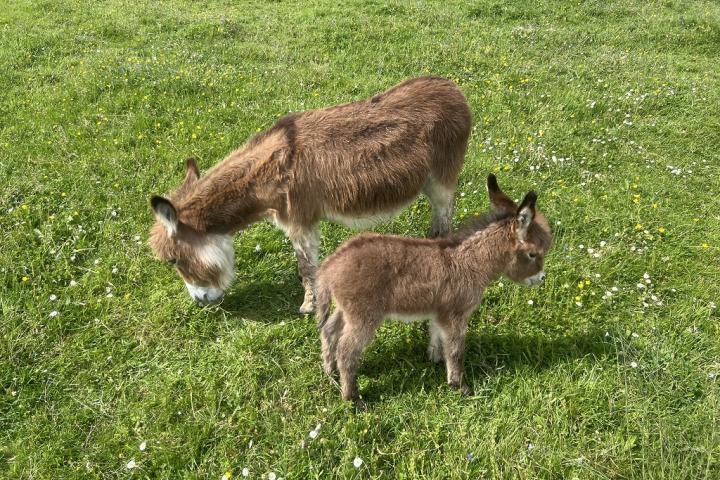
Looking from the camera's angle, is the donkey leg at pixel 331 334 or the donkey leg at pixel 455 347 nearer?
the donkey leg at pixel 455 347

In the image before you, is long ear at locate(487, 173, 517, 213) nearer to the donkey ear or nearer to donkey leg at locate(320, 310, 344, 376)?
donkey leg at locate(320, 310, 344, 376)

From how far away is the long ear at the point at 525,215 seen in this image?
3.29 m

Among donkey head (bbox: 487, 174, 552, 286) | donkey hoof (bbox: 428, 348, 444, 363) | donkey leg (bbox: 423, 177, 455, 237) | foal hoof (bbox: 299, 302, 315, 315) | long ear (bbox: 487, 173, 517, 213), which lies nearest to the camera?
donkey head (bbox: 487, 174, 552, 286)

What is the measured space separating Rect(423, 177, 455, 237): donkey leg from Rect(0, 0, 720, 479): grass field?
355 millimetres

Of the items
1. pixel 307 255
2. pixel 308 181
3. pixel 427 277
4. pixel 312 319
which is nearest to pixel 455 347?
pixel 427 277

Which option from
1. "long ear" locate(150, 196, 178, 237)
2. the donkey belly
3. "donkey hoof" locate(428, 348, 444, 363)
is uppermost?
"long ear" locate(150, 196, 178, 237)

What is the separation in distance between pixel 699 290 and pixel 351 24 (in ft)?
26.8

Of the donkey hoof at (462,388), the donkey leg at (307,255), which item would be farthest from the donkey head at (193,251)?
the donkey hoof at (462,388)

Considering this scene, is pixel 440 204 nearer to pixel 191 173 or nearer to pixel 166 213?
pixel 191 173

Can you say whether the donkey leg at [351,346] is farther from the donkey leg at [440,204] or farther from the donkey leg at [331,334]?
the donkey leg at [440,204]

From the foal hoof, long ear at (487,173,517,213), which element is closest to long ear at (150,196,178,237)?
the foal hoof

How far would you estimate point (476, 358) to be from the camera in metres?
3.96

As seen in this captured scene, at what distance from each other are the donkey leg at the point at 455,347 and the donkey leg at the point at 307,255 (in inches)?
53.1

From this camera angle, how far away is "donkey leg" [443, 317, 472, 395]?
361 centimetres
